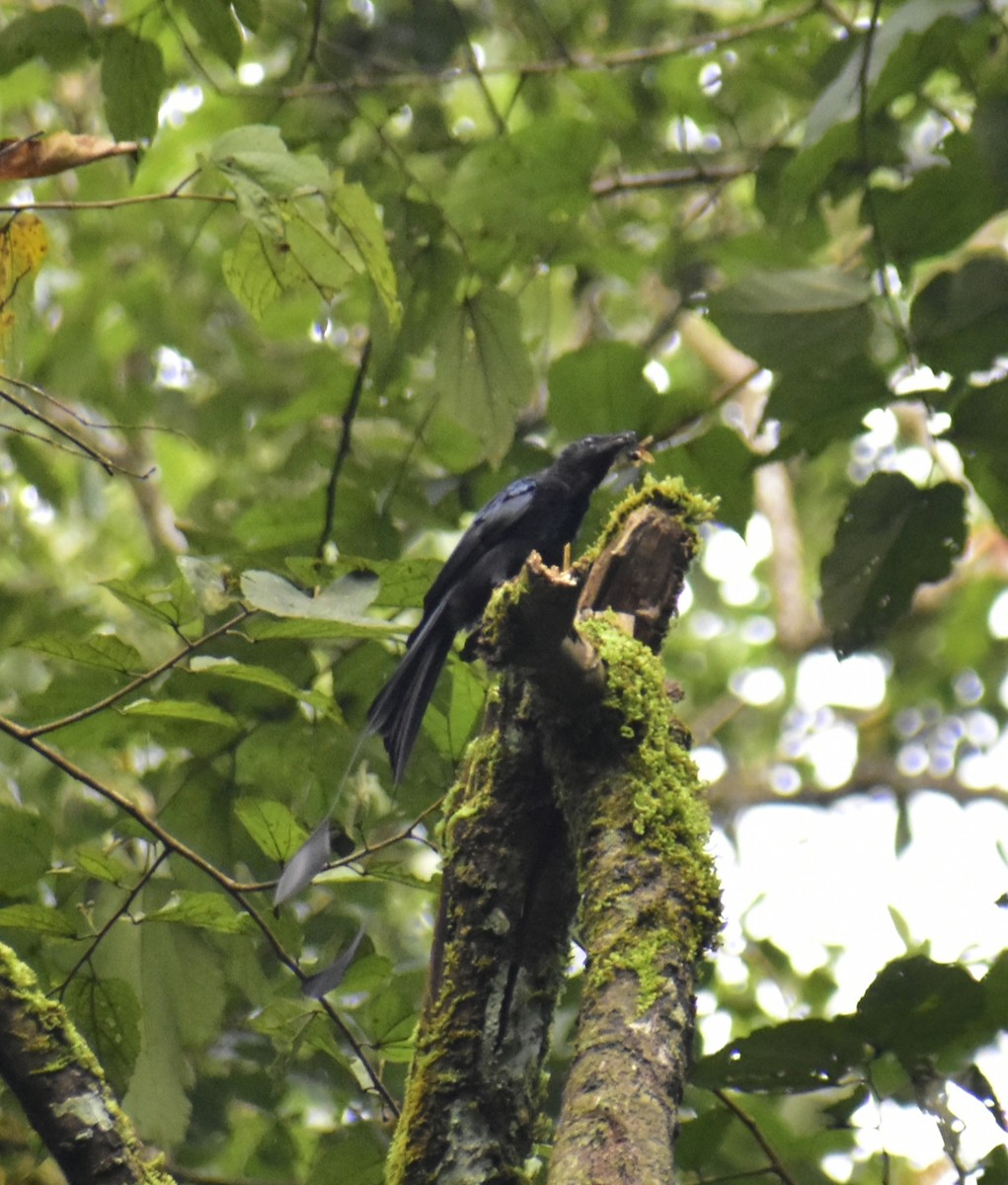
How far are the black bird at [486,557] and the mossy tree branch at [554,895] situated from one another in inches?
23.8

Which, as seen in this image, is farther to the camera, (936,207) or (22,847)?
(936,207)

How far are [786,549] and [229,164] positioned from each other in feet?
22.7

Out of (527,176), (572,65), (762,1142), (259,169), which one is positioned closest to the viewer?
(259,169)

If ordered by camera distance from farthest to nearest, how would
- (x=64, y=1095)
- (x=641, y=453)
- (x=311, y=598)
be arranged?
(x=641, y=453) < (x=311, y=598) < (x=64, y=1095)

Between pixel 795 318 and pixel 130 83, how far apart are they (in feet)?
4.74

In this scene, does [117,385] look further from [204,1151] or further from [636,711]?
[636,711]

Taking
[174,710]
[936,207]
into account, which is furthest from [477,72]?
[174,710]

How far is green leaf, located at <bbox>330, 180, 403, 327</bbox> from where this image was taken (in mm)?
2395

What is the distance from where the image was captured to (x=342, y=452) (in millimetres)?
3188

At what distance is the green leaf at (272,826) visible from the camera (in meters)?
2.17

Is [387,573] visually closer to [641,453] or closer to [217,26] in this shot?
[641,453]

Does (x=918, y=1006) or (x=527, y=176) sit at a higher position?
(x=527, y=176)

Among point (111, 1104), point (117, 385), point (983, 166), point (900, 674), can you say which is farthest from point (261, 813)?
point (900, 674)

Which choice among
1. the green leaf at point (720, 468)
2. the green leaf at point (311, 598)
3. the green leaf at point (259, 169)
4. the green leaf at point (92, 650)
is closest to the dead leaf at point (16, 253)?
the green leaf at point (259, 169)
